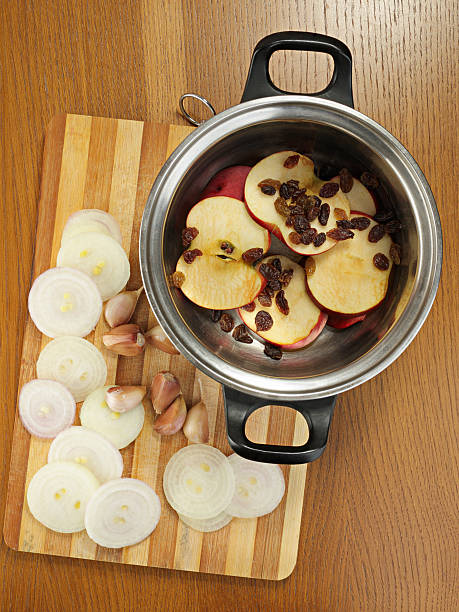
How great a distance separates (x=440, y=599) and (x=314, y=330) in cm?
52

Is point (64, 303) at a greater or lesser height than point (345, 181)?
lesser

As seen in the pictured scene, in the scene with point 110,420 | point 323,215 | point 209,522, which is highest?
point 323,215

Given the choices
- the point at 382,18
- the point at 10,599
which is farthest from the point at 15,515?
the point at 382,18

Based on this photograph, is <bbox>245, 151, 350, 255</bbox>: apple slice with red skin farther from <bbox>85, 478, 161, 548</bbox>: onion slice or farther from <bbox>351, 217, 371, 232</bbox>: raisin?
<bbox>85, 478, 161, 548</bbox>: onion slice

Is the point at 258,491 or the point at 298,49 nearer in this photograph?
the point at 298,49

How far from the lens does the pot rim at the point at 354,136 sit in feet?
2.07

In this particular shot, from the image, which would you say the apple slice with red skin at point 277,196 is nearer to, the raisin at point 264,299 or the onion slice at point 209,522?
the raisin at point 264,299

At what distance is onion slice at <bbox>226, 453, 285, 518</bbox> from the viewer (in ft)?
2.67

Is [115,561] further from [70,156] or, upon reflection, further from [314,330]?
[70,156]

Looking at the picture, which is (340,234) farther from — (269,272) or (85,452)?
(85,452)

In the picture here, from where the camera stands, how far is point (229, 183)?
2.33 feet

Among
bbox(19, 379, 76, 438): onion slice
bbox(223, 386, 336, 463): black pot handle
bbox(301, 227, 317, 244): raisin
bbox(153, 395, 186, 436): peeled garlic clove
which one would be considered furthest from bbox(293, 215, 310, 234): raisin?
bbox(19, 379, 76, 438): onion slice

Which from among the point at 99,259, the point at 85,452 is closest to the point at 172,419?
the point at 85,452

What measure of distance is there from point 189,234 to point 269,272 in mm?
117
